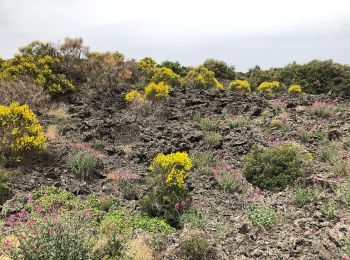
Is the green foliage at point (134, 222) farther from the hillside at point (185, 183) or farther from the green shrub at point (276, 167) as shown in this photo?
the green shrub at point (276, 167)

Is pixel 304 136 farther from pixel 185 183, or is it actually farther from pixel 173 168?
pixel 173 168

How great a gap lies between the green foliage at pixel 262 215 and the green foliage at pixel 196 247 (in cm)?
140

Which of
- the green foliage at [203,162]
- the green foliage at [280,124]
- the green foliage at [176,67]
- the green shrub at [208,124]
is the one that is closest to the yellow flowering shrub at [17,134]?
the green foliage at [203,162]

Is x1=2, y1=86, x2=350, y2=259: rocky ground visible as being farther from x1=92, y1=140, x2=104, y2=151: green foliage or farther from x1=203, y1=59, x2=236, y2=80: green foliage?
x1=203, y1=59, x2=236, y2=80: green foliage

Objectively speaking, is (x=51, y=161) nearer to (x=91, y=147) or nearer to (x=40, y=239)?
(x=91, y=147)

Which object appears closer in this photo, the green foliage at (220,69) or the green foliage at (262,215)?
the green foliage at (262,215)

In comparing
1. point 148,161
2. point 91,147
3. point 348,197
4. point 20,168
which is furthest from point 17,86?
point 348,197

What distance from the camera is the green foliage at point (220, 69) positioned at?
33.6 m

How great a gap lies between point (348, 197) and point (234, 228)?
8.40ft

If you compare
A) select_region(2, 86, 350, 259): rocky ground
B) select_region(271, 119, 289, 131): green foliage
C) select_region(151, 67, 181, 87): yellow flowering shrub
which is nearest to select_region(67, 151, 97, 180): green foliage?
select_region(2, 86, 350, 259): rocky ground

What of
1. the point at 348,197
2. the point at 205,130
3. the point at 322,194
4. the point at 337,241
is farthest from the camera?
the point at 205,130

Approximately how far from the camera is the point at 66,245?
5.05 metres

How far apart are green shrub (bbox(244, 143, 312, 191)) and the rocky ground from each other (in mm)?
333

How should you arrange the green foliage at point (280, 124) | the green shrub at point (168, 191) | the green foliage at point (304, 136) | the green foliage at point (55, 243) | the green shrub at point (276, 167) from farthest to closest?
the green foliage at point (280, 124) < the green foliage at point (304, 136) < the green shrub at point (276, 167) < the green shrub at point (168, 191) < the green foliage at point (55, 243)
